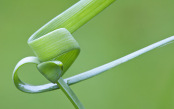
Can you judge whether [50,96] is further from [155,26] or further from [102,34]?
[155,26]

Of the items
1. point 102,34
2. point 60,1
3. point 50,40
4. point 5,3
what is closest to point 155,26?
point 102,34

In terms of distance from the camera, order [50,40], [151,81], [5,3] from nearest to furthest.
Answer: [50,40] < [5,3] < [151,81]

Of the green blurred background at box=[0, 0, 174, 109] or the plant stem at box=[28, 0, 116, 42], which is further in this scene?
the green blurred background at box=[0, 0, 174, 109]

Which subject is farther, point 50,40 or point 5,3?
point 5,3

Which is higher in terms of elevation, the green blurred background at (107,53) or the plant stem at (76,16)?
the plant stem at (76,16)

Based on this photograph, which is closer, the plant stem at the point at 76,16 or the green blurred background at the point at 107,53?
the plant stem at the point at 76,16

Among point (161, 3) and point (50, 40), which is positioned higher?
point (50, 40)

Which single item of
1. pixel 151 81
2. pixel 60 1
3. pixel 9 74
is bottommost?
pixel 151 81

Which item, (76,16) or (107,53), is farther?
(107,53)
